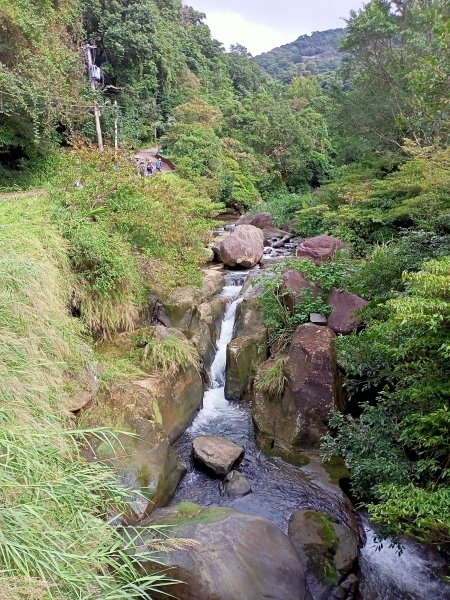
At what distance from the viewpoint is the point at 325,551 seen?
4.28 metres

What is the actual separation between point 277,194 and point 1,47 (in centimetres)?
1477

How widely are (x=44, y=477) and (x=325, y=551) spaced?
10.6 feet

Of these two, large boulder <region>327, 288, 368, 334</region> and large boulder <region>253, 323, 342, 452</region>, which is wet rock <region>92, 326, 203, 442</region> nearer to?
large boulder <region>253, 323, 342, 452</region>

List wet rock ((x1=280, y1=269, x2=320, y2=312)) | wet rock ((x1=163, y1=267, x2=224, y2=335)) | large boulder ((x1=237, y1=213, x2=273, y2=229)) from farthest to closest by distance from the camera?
large boulder ((x1=237, y1=213, x2=273, y2=229)) < wet rock ((x1=163, y1=267, x2=224, y2=335)) < wet rock ((x1=280, y1=269, x2=320, y2=312))

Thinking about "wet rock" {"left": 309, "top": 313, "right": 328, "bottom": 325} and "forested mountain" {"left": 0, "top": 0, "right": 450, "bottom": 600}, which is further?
"wet rock" {"left": 309, "top": 313, "right": 328, "bottom": 325}

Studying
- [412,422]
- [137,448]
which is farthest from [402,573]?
[137,448]

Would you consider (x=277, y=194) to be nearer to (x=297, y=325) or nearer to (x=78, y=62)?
(x=78, y=62)

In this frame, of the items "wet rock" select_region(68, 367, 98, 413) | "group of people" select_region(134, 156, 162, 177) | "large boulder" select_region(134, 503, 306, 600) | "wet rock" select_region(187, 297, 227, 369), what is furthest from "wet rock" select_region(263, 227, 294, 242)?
"large boulder" select_region(134, 503, 306, 600)

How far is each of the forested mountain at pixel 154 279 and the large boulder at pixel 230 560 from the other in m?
0.32

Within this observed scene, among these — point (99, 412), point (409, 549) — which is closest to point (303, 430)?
point (409, 549)

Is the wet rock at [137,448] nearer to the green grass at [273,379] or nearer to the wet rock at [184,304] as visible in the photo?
the green grass at [273,379]

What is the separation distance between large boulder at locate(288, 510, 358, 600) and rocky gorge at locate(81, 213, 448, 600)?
1 centimetres

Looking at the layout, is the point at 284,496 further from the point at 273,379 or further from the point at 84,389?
the point at 84,389

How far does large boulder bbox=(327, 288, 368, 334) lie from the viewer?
22.3 ft
